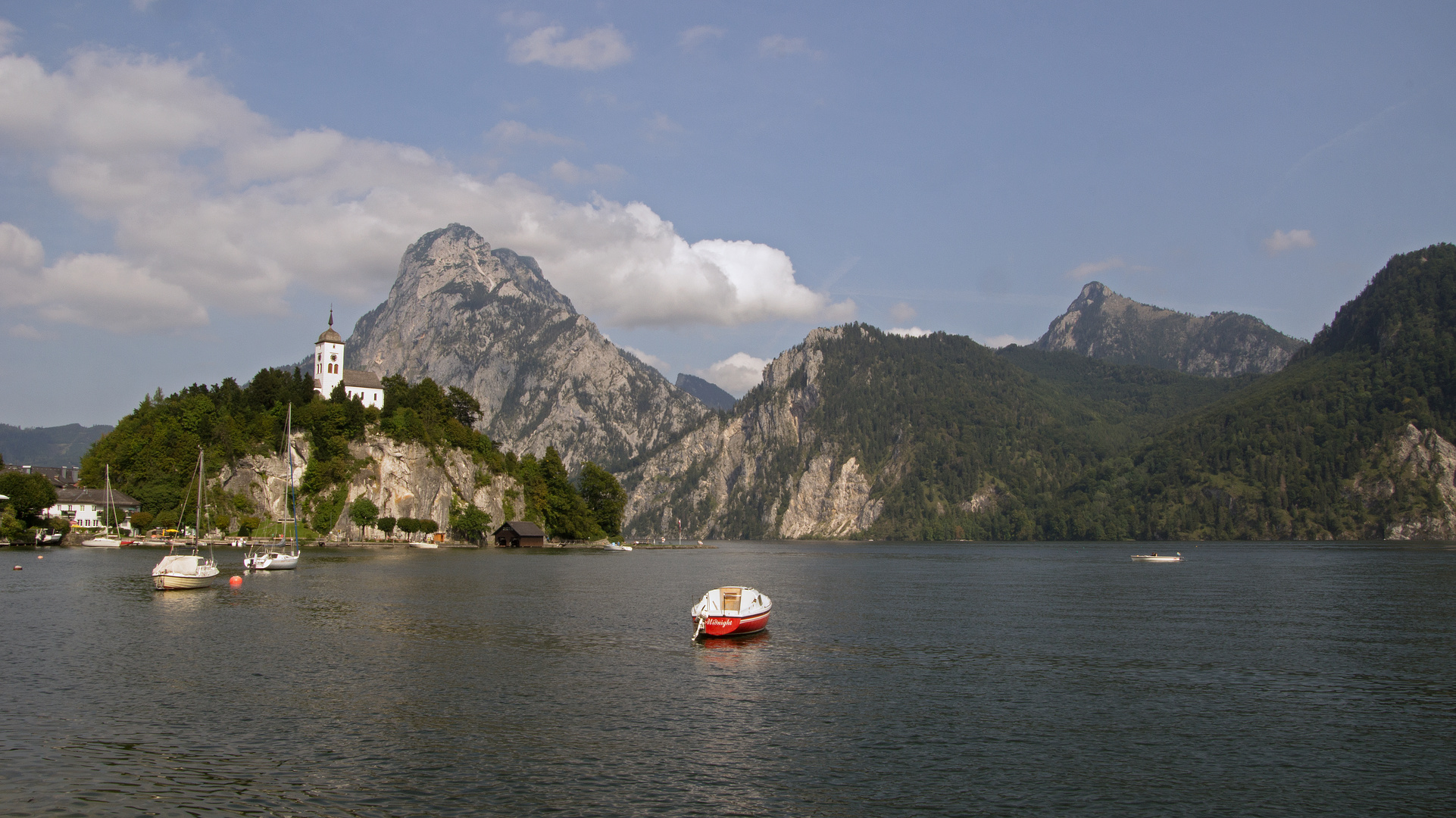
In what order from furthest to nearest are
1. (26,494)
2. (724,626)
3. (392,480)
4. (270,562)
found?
(392,480)
(26,494)
(270,562)
(724,626)

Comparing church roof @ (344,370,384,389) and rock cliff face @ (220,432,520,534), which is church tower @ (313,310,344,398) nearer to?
church roof @ (344,370,384,389)

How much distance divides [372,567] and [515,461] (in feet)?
286

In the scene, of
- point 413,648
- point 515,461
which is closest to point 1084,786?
point 413,648

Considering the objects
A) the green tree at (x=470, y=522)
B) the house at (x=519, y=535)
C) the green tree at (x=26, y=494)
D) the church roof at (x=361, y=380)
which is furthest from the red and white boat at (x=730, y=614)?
the church roof at (x=361, y=380)

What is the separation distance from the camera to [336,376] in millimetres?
177250

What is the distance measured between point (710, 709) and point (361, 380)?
164300mm

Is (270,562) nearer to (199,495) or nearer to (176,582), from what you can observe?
(199,495)

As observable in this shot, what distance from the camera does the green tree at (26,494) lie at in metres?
131

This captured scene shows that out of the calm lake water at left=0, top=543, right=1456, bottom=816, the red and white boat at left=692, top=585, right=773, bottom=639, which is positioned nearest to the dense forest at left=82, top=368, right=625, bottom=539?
the calm lake water at left=0, top=543, right=1456, bottom=816

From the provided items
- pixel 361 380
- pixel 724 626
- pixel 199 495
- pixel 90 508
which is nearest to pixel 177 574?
pixel 199 495

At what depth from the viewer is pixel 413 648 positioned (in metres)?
43.4

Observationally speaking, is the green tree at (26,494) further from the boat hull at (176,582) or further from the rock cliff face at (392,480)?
the boat hull at (176,582)

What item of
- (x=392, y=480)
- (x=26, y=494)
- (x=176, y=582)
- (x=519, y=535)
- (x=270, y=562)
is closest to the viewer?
(x=176, y=582)

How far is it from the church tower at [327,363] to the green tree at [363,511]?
29237 millimetres
